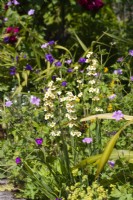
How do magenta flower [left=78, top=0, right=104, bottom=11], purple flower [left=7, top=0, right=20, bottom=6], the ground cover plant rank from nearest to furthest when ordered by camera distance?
1. the ground cover plant
2. purple flower [left=7, top=0, right=20, bottom=6]
3. magenta flower [left=78, top=0, right=104, bottom=11]

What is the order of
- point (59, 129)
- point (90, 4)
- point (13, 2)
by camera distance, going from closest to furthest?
point (59, 129) → point (13, 2) → point (90, 4)

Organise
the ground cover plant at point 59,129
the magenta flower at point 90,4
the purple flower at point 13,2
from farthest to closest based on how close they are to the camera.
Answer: the magenta flower at point 90,4 < the purple flower at point 13,2 < the ground cover plant at point 59,129

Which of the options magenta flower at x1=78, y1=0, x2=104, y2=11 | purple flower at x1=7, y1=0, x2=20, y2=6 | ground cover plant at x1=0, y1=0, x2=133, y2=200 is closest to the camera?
ground cover plant at x1=0, y1=0, x2=133, y2=200

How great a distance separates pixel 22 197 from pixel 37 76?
60.3 inches

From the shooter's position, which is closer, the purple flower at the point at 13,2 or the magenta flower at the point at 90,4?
the purple flower at the point at 13,2

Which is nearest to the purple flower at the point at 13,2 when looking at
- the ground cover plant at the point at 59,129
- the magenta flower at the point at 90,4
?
the ground cover plant at the point at 59,129

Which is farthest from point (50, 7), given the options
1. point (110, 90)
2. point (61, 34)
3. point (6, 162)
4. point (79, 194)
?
point (79, 194)

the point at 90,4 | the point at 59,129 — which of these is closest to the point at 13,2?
the point at 90,4

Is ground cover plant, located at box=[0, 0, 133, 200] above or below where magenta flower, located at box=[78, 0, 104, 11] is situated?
below

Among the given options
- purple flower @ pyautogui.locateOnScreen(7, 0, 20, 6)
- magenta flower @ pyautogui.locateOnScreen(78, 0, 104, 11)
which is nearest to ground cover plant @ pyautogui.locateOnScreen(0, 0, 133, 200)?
purple flower @ pyautogui.locateOnScreen(7, 0, 20, 6)

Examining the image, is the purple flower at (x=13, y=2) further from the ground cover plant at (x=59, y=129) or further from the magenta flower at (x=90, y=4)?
the magenta flower at (x=90, y=4)

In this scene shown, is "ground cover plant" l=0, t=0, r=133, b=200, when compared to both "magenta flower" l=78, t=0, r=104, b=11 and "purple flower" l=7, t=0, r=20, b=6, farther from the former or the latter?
"magenta flower" l=78, t=0, r=104, b=11

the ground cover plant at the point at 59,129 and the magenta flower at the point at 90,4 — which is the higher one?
the magenta flower at the point at 90,4

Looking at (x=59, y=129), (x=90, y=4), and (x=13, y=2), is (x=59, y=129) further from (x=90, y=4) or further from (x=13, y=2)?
(x=90, y=4)
